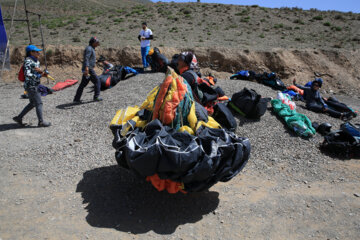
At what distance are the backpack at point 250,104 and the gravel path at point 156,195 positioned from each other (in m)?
0.33

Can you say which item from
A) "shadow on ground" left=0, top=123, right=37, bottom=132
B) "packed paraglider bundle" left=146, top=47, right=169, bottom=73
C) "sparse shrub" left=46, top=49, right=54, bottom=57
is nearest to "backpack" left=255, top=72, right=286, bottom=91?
"packed paraglider bundle" left=146, top=47, right=169, bottom=73

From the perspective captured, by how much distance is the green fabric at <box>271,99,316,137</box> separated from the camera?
560cm

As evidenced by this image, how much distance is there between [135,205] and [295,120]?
13.2 ft

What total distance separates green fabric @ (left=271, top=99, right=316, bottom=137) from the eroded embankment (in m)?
5.72

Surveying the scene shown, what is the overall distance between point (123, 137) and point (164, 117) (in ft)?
1.83

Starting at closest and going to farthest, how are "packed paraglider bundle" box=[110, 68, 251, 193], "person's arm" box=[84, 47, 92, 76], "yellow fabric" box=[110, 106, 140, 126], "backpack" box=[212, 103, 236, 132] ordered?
"packed paraglider bundle" box=[110, 68, 251, 193], "yellow fabric" box=[110, 106, 140, 126], "backpack" box=[212, 103, 236, 132], "person's arm" box=[84, 47, 92, 76]

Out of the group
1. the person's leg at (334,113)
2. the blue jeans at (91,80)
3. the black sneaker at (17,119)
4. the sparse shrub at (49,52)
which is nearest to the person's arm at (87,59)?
the blue jeans at (91,80)

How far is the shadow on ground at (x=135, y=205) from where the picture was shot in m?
3.09

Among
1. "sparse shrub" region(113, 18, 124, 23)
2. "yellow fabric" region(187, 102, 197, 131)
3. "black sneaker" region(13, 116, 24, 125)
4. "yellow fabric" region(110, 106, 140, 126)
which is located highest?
"sparse shrub" region(113, 18, 124, 23)

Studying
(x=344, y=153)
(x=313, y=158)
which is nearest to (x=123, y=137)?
(x=313, y=158)

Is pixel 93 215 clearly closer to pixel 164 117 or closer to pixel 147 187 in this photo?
pixel 147 187

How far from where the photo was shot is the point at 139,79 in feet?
27.8

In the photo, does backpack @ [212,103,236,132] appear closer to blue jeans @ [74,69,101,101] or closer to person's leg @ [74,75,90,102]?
blue jeans @ [74,69,101,101]

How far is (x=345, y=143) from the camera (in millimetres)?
5082
